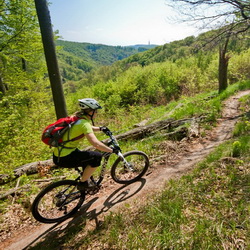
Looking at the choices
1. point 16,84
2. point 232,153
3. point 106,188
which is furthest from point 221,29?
point 16,84

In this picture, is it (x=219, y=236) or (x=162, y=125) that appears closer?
(x=219, y=236)

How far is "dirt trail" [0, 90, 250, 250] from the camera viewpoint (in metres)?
3.37

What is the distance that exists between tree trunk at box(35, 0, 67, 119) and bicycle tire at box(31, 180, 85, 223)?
10.0ft

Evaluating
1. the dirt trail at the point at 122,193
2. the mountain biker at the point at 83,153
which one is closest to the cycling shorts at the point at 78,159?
the mountain biker at the point at 83,153

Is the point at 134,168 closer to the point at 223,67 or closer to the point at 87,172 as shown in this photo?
the point at 87,172

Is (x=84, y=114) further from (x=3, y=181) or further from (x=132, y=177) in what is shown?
(x=3, y=181)

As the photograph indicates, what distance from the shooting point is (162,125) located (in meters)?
7.53

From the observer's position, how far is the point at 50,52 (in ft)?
17.6

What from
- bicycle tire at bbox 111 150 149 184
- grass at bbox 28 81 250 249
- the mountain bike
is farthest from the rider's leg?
bicycle tire at bbox 111 150 149 184

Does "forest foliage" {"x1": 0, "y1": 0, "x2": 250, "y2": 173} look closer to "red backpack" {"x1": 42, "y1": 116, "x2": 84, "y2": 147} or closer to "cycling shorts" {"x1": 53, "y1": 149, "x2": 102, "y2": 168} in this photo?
"cycling shorts" {"x1": 53, "y1": 149, "x2": 102, "y2": 168}

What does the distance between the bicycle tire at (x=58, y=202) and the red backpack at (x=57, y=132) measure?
0.94 metres

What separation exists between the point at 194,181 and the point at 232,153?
4.82ft

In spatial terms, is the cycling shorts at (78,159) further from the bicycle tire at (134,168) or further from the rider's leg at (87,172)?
the bicycle tire at (134,168)

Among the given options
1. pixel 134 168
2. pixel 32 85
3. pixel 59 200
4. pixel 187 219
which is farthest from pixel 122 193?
pixel 32 85
